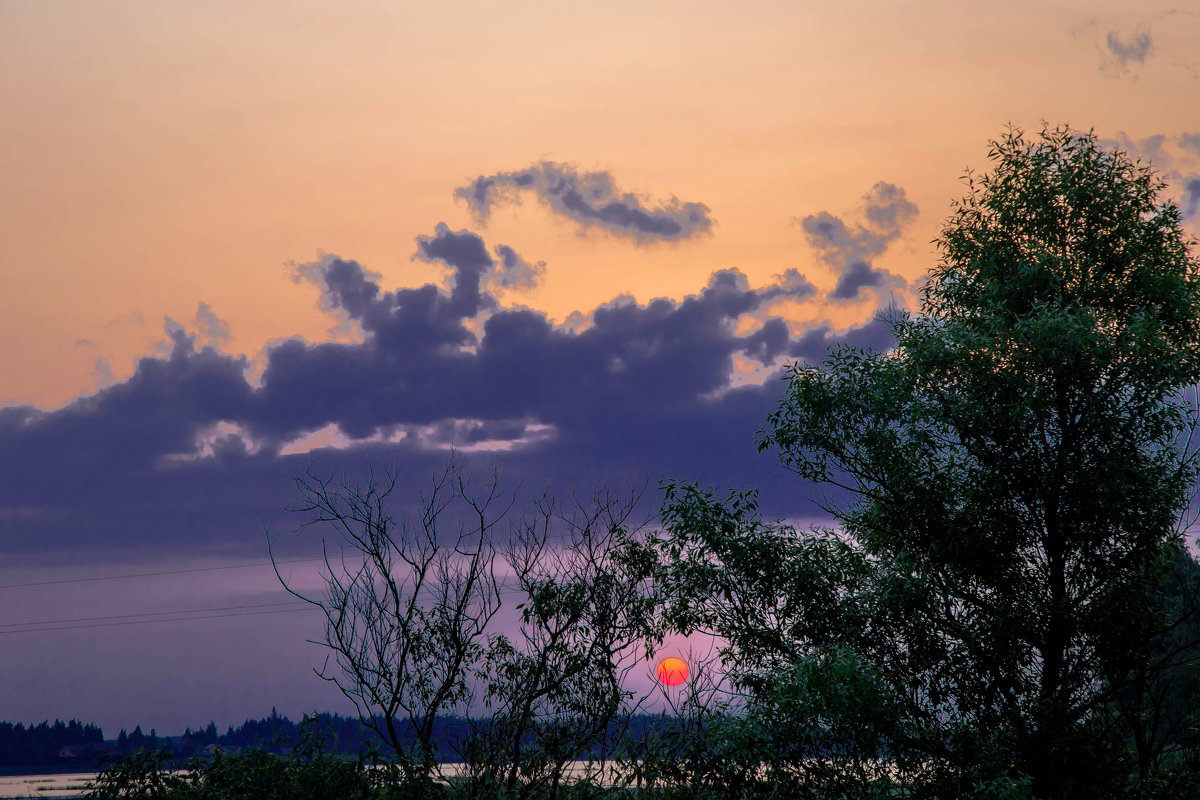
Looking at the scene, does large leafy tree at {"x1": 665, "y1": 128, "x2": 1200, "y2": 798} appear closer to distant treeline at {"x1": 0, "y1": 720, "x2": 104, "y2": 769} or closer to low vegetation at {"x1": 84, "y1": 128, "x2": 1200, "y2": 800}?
low vegetation at {"x1": 84, "y1": 128, "x2": 1200, "y2": 800}

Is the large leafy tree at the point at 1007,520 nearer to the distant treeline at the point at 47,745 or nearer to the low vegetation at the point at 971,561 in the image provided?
the low vegetation at the point at 971,561

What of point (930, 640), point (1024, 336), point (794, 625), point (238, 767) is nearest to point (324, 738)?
point (238, 767)

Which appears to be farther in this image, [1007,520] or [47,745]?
[47,745]

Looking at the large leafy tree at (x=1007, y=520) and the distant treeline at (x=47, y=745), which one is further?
the distant treeline at (x=47, y=745)

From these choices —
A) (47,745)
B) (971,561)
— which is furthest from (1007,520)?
(47,745)

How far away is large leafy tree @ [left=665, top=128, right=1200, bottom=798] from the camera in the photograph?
13.6 metres

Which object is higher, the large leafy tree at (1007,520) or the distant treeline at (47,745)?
the large leafy tree at (1007,520)

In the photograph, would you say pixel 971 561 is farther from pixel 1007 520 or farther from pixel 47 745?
pixel 47 745

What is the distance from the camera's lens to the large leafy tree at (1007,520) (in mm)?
13570

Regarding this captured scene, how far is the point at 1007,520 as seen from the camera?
14539 mm

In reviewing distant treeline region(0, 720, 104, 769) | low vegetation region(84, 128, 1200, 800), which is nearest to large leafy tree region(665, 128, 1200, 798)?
low vegetation region(84, 128, 1200, 800)

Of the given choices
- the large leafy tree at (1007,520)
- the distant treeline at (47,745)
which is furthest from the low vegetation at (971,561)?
the distant treeline at (47,745)

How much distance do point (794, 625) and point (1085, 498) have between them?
4.96m

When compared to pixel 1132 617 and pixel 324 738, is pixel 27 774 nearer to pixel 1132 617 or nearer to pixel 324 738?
pixel 324 738
